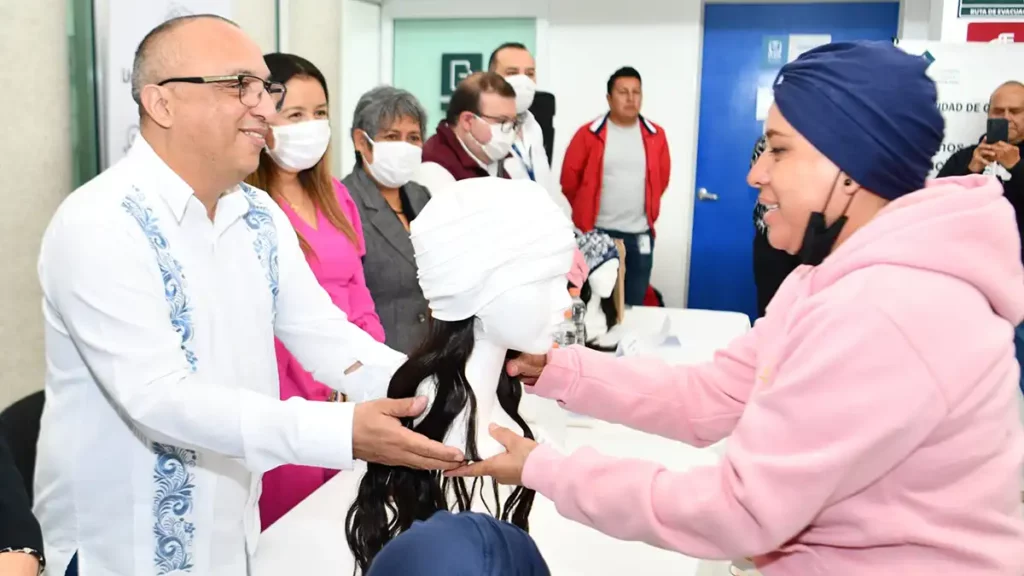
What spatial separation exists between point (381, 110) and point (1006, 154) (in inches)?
122

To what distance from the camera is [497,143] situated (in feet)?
11.6

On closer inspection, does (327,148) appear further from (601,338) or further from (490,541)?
(490,541)

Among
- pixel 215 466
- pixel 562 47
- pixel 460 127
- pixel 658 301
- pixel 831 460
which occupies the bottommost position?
pixel 658 301

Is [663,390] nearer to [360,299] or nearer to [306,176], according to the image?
[360,299]

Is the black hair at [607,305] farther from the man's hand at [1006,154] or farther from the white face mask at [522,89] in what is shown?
the man's hand at [1006,154]

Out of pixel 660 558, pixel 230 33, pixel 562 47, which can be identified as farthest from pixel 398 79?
pixel 660 558

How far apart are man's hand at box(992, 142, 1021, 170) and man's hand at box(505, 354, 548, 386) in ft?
11.5

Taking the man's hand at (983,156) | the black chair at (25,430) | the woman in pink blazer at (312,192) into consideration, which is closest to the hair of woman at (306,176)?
the woman in pink blazer at (312,192)

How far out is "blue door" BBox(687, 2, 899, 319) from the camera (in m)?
6.20

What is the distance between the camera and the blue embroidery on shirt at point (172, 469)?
1.49m

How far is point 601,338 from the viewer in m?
3.26

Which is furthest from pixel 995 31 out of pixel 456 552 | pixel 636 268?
pixel 456 552

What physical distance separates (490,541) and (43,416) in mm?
1171

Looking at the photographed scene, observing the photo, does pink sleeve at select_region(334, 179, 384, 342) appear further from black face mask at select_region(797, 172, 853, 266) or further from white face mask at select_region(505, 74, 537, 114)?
white face mask at select_region(505, 74, 537, 114)
